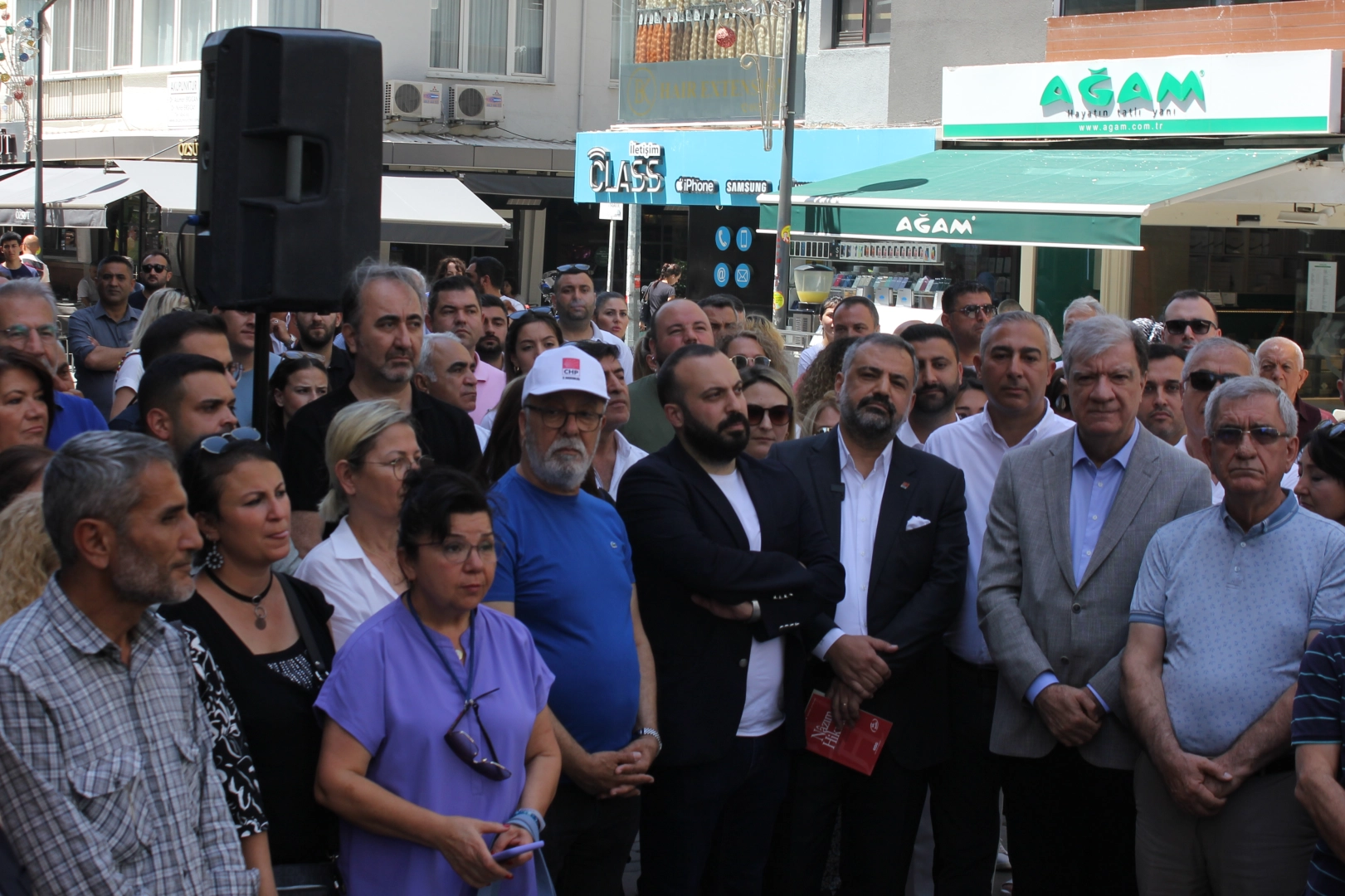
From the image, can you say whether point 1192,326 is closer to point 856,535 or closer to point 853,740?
point 856,535

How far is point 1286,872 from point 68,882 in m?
3.20

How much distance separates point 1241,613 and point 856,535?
4.27ft

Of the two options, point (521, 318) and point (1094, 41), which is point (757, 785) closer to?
point (521, 318)

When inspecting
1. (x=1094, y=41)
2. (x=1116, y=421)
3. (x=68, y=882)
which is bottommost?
(x=68, y=882)

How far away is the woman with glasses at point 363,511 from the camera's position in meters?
3.76

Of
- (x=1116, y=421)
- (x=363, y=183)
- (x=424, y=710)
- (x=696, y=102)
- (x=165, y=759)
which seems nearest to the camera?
(x=165, y=759)

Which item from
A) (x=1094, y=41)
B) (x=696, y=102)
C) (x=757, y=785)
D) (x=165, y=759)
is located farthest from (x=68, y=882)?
(x=696, y=102)

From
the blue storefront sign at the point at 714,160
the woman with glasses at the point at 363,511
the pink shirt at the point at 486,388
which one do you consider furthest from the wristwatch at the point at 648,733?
the blue storefront sign at the point at 714,160

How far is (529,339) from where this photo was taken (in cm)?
688

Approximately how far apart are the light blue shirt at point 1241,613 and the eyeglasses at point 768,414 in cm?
177

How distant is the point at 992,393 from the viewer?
204 inches

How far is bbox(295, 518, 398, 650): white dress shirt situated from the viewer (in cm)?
373

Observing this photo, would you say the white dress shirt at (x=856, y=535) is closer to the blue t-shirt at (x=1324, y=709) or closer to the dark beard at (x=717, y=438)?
the dark beard at (x=717, y=438)

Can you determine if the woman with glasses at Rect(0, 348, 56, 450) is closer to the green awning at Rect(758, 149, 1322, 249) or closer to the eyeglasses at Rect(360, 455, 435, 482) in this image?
the eyeglasses at Rect(360, 455, 435, 482)
